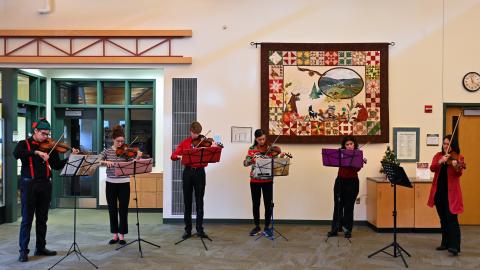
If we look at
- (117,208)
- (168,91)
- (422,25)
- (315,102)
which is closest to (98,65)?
(168,91)

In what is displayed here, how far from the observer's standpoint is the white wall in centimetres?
686

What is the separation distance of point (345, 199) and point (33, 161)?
4062 millimetres

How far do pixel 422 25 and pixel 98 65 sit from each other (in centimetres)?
532

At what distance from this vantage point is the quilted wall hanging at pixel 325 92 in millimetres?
6828

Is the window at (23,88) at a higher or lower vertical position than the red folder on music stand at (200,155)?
higher

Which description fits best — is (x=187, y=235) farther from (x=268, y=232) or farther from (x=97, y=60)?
(x=97, y=60)

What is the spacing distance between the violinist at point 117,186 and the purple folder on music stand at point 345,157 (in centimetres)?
242

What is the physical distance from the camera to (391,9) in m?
6.88

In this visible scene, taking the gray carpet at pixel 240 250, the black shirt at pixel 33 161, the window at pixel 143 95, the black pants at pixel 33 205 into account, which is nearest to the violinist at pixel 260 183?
the gray carpet at pixel 240 250

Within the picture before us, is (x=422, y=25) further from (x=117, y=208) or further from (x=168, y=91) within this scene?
(x=117, y=208)

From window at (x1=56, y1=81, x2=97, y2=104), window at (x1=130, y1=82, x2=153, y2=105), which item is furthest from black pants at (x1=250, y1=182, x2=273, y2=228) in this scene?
window at (x1=56, y1=81, x2=97, y2=104)

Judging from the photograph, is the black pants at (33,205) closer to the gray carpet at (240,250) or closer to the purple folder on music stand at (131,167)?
the gray carpet at (240,250)

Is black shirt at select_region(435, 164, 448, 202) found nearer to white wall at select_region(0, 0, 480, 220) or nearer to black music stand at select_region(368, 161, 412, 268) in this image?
black music stand at select_region(368, 161, 412, 268)

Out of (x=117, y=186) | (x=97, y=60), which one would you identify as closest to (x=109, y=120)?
(x=97, y=60)
